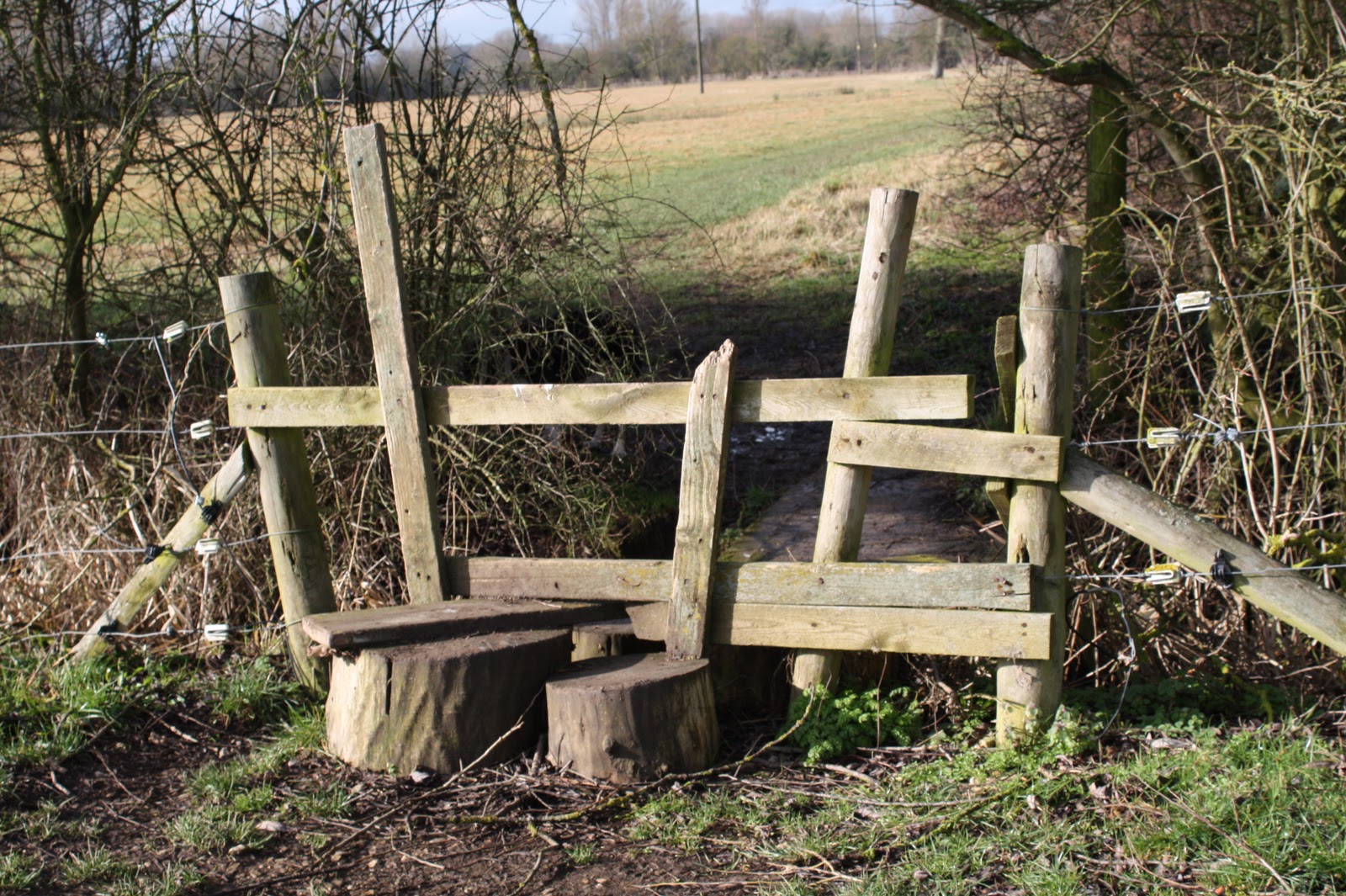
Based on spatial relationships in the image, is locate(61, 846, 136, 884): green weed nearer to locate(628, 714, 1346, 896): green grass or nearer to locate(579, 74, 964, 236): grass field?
locate(628, 714, 1346, 896): green grass

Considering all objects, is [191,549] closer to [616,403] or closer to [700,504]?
[616,403]

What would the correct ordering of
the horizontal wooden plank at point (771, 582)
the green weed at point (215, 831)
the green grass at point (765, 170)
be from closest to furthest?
the green weed at point (215, 831) → the horizontal wooden plank at point (771, 582) → the green grass at point (765, 170)

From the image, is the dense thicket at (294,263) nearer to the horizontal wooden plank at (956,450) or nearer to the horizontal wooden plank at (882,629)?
the horizontal wooden plank at (882,629)

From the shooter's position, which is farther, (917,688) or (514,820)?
(917,688)

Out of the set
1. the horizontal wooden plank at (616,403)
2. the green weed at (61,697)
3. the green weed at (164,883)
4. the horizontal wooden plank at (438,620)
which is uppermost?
the horizontal wooden plank at (616,403)

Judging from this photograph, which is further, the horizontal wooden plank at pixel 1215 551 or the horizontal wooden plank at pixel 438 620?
the horizontal wooden plank at pixel 438 620

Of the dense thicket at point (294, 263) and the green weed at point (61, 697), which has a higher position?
the dense thicket at point (294, 263)

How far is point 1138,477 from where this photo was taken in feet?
21.2

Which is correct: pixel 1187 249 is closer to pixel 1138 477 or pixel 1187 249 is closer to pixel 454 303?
pixel 1138 477

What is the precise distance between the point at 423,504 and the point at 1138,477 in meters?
3.90

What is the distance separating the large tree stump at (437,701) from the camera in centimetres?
440

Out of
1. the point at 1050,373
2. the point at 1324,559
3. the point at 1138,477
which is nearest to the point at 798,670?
the point at 1050,373

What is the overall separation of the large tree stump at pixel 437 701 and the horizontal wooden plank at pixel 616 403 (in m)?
0.91

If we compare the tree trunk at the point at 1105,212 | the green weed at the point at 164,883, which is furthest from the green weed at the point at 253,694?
the tree trunk at the point at 1105,212
